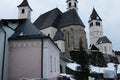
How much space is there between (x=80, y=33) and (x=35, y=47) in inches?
1514

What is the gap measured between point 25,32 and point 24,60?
2846mm

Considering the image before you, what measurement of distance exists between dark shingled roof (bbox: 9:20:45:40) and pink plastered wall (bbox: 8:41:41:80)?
0.60 m

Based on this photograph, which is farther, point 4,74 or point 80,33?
point 80,33

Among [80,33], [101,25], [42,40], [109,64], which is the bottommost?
[109,64]

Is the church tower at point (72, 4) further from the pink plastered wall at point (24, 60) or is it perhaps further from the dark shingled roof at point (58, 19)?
the pink plastered wall at point (24, 60)

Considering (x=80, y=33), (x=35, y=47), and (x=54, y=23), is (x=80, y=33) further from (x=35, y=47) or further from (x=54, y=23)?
(x=35, y=47)

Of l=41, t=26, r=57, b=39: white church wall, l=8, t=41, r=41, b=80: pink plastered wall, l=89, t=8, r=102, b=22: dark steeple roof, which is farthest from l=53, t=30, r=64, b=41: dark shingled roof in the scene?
l=8, t=41, r=41, b=80: pink plastered wall

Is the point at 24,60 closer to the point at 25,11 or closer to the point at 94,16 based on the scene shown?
the point at 25,11

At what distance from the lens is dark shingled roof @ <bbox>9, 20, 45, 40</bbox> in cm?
1781

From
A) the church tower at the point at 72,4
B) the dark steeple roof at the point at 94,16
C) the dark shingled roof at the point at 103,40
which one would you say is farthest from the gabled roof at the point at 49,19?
the dark steeple roof at the point at 94,16

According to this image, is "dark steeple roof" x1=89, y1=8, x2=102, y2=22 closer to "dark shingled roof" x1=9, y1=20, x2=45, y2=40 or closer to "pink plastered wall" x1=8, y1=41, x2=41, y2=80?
"dark shingled roof" x1=9, y1=20, x2=45, y2=40

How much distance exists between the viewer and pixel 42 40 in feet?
57.0

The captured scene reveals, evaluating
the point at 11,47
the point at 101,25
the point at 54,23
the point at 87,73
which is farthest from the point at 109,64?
the point at 11,47

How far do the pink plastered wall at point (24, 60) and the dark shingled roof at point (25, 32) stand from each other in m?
0.60
